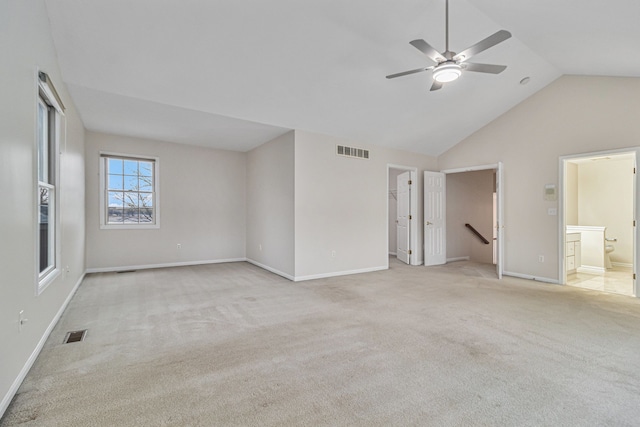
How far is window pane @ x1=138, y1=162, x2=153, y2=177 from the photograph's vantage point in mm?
6412

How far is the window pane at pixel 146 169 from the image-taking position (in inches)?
252

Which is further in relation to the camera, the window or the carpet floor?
the window

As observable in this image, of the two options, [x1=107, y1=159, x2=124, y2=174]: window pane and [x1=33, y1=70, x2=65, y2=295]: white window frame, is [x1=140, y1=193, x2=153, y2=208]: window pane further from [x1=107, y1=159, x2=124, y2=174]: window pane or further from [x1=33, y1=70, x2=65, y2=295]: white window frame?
[x1=33, y1=70, x2=65, y2=295]: white window frame

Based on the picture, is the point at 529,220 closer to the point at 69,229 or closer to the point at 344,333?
the point at 344,333

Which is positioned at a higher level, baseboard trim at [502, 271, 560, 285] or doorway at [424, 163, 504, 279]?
doorway at [424, 163, 504, 279]

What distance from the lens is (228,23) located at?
3.15m

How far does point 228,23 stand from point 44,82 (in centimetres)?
178

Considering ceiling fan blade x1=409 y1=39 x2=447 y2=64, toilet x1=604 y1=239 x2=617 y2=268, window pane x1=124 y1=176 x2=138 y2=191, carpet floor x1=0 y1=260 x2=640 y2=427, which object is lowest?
carpet floor x1=0 y1=260 x2=640 y2=427

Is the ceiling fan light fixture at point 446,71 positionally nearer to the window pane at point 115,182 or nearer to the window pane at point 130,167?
the window pane at point 130,167

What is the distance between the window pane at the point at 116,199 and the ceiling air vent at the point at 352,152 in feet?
15.1

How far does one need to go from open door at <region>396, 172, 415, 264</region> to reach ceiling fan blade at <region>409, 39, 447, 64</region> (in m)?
4.05

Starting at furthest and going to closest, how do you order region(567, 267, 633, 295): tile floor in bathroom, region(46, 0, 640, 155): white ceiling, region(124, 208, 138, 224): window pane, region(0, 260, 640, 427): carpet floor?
region(124, 208, 138, 224): window pane, region(567, 267, 633, 295): tile floor in bathroom, region(46, 0, 640, 155): white ceiling, region(0, 260, 640, 427): carpet floor

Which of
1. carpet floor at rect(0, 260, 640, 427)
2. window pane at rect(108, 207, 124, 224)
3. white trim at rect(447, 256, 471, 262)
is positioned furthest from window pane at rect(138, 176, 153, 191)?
white trim at rect(447, 256, 471, 262)

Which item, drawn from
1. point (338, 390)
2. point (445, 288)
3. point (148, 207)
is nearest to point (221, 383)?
point (338, 390)
